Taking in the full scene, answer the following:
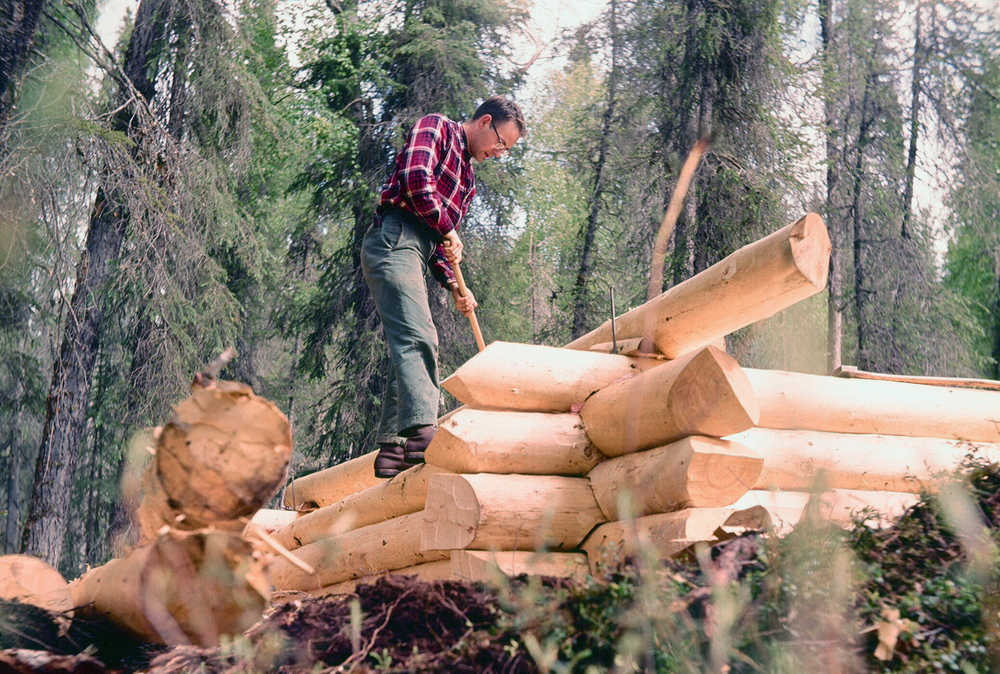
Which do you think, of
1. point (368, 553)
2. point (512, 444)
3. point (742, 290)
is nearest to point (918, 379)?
point (742, 290)

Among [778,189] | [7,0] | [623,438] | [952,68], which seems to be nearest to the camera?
[623,438]

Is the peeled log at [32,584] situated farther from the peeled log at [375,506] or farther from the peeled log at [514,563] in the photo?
the peeled log at [514,563]

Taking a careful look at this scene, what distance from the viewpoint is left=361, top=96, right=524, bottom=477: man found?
496 cm

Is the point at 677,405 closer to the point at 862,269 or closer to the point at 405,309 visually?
the point at 405,309

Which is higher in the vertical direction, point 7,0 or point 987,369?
point 7,0

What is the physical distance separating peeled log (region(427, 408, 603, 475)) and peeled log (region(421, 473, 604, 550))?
0.07 metres

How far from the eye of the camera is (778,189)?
12.3 m

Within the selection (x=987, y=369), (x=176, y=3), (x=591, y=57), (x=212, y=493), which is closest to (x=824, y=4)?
(x=591, y=57)

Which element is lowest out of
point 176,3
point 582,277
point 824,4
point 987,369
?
point 987,369

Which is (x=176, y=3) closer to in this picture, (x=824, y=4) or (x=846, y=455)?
(x=846, y=455)

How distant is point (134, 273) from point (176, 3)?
3.96 metres

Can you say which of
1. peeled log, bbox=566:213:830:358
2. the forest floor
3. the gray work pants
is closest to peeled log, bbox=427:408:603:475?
the gray work pants

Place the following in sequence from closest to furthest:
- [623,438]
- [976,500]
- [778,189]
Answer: [976,500], [623,438], [778,189]

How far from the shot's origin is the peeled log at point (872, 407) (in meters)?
5.00
